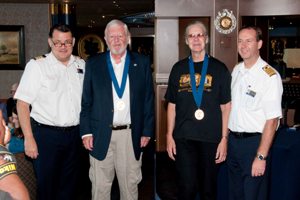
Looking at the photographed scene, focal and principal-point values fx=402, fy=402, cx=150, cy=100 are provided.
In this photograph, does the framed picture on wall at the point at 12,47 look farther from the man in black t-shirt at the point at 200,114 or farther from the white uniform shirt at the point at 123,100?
the man in black t-shirt at the point at 200,114

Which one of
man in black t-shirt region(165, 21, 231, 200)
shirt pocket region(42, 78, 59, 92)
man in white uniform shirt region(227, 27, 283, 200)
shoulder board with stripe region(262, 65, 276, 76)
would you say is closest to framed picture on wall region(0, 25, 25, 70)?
shirt pocket region(42, 78, 59, 92)

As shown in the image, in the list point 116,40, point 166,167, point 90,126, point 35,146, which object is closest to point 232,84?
point 116,40

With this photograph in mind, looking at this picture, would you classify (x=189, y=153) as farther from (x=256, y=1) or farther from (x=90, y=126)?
(x=256, y=1)

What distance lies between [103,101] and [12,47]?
6369 millimetres

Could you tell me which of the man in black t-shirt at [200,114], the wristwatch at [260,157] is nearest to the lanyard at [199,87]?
the man in black t-shirt at [200,114]

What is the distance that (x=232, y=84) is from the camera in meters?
2.67

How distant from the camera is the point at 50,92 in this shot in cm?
272

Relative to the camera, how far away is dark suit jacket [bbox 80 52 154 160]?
2.70 metres

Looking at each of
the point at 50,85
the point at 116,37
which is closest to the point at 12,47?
the point at 50,85

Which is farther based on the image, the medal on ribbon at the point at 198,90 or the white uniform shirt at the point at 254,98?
the medal on ribbon at the point at 198,90

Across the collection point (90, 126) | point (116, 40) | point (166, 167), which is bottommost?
point (166, 167)

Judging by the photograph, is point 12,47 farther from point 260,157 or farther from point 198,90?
point 260,157

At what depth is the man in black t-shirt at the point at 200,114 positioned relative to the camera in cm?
257

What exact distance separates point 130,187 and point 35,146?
722 millimetres
